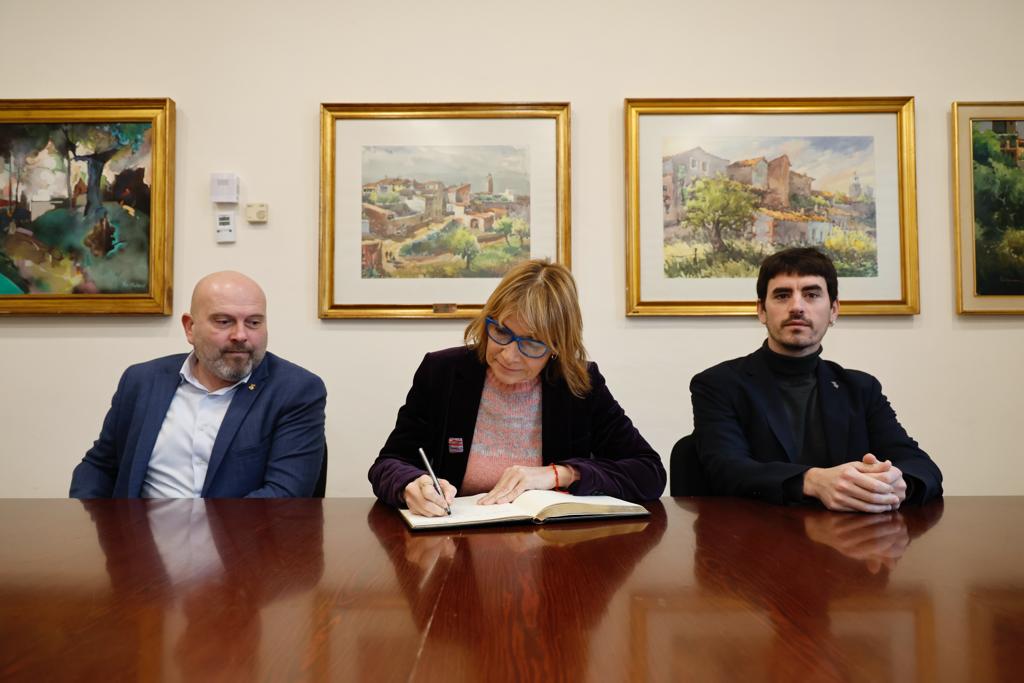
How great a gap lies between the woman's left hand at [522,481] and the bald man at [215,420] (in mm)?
791

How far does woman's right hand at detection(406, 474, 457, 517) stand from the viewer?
1494mm

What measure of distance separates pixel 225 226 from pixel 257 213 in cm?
16

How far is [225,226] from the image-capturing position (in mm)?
3266

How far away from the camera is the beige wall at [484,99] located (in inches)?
128

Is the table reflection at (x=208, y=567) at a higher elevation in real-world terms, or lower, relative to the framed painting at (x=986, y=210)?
lower

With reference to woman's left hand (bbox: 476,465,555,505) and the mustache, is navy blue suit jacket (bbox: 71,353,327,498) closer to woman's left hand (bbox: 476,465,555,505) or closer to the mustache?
the mustache

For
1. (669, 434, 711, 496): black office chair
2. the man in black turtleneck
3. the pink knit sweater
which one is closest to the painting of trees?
the man in black turtleneck

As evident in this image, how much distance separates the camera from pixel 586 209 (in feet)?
10.8

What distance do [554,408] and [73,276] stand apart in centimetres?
245

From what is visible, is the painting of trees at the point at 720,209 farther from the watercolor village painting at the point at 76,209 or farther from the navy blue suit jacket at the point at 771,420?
the watercolor village painting at the point at 76,209

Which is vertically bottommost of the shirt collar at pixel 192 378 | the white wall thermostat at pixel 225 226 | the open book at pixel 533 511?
the open book at pixel 533 511

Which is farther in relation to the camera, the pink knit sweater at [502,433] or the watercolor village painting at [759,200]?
the watercolor village painting at [759,200]

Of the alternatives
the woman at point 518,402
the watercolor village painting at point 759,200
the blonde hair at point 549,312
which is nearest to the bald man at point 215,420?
the woman at point 518,402

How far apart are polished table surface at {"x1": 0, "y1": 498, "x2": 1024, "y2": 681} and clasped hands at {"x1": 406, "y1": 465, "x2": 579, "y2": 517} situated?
12 cm
